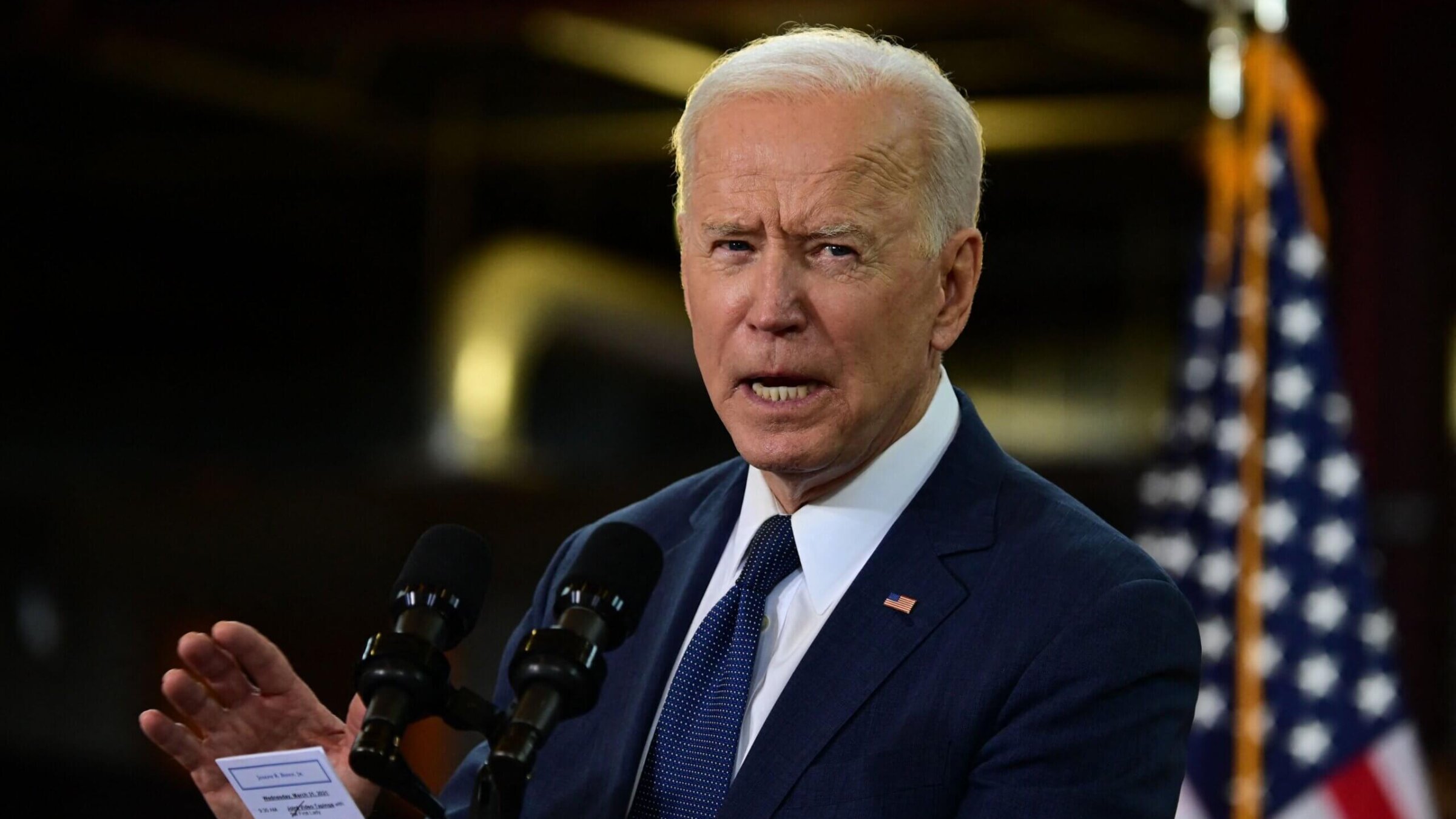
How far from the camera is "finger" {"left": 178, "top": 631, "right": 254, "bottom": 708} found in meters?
1.45

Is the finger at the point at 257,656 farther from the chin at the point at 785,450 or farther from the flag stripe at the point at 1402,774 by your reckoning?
the flag stripe at the point at 1402,774

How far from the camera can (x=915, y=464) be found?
1.52 m

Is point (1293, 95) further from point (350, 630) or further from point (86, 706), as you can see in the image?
point (86, 706)

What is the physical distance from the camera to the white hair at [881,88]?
1.43m

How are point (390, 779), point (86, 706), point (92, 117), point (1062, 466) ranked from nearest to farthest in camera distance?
1. point (390, 779)
2. point (1062, 466)
3. point (86, 706)
4. point (92, 117)

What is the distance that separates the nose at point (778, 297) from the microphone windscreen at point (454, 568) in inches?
11.9

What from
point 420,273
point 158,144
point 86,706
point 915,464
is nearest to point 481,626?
point 86,706

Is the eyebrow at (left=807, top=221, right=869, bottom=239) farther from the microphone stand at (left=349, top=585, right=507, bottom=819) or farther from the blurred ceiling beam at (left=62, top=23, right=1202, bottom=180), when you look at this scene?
the blurred ceiling beam at (left=62, top=23, right=1202, bottom=180)

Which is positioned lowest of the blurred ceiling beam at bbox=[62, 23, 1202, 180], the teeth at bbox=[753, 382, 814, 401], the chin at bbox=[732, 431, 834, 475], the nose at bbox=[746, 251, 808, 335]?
the chin at bbox=[732, 431, 834, 475]

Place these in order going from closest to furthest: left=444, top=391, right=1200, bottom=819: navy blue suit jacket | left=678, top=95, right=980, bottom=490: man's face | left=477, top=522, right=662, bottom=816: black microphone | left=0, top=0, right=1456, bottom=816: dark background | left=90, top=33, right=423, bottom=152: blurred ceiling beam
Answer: left=477, top=522, right=662, bottom=816: black microphone → left=444, top=391, right=1200, bottom=819: navy blue suit jacket → left=678, top=95, right=980, bottom=490: man's face → left=0, top=0, right=1456, bottom=816: dark background → left=90, top=33, right=423, bottom=152: blurred ceiling beam

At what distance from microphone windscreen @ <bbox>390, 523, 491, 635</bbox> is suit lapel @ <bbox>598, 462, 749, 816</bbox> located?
0.63 ft

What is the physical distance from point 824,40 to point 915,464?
0.39m

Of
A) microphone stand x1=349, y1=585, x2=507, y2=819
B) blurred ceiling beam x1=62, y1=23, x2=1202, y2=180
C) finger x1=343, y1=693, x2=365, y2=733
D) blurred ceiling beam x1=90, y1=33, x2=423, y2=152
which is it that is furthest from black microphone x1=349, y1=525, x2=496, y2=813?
blurred ceiling beam x1=90, y1=33, x2=423, y2=152

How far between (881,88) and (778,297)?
0.21 meters
